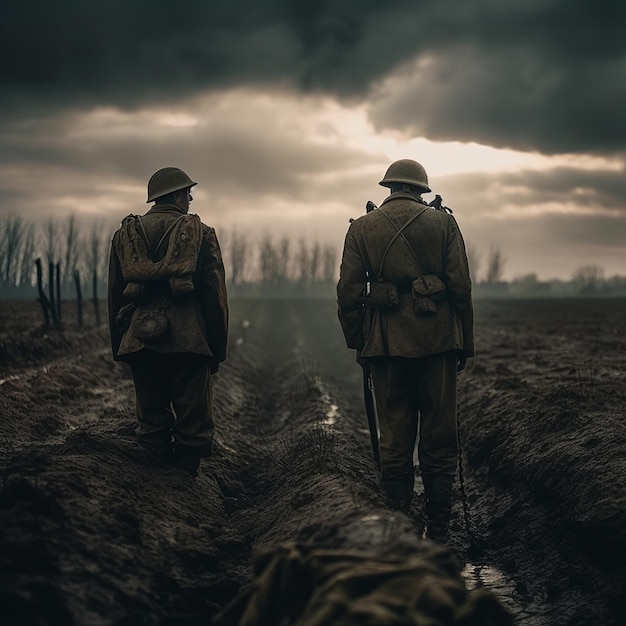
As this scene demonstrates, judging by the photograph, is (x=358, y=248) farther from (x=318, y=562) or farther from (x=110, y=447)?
(x=318, y=562)

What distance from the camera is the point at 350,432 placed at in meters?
9.16

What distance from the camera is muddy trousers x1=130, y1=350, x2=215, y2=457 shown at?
19.5ft

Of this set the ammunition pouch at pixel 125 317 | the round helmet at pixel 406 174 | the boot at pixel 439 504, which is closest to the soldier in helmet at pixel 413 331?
the boot at pixel 439 504

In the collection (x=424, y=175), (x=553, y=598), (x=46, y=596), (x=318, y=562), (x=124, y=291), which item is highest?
(x=424, y=175)

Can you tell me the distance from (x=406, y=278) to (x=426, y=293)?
23 centimetres

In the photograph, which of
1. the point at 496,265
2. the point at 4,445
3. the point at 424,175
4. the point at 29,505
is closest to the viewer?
the point at 29,505

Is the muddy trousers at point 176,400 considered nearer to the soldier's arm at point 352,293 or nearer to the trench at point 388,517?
the trench at point 388,517

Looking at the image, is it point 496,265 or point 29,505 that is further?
point 496,265

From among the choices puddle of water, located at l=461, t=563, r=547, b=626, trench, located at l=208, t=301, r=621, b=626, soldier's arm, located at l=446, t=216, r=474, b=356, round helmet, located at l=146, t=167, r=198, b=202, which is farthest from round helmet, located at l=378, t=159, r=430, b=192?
puddle of water, located at l=461, t=563, r=547, b=626

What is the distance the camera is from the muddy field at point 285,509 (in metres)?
3.42

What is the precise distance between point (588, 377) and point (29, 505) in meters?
7.70

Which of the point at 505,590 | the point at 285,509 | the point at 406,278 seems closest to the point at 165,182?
the point at 406,278

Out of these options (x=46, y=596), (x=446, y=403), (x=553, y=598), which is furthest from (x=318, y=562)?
(x=446, y=403)

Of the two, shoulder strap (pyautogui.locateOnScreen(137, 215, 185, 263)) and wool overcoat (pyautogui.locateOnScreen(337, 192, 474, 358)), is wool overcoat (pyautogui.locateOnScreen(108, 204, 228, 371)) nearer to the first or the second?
shoulder strap (pyautogui.locateOnScreen(137, 215, 185, 263))
